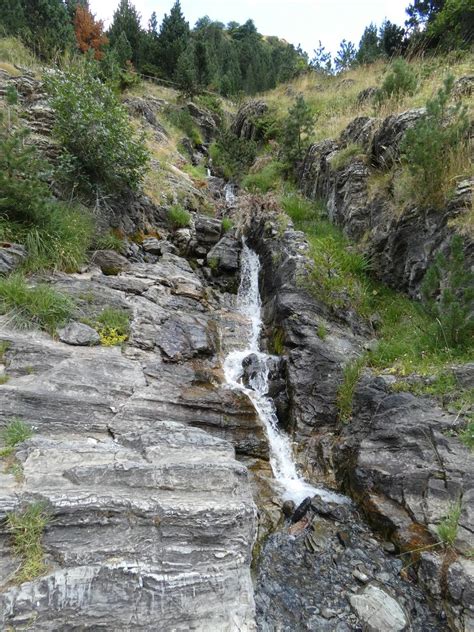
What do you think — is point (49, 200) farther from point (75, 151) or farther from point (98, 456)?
point (98, 456)

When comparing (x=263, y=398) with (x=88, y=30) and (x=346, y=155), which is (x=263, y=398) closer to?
(x=346, y=155)

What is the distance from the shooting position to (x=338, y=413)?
20.5 ft

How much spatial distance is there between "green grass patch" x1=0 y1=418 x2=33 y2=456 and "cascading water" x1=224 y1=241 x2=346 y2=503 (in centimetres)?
350

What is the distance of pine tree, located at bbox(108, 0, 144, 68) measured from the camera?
27156 mm

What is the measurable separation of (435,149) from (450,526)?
6374mm

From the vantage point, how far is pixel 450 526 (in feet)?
13.1

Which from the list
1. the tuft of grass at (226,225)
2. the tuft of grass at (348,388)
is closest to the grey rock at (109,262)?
the tuft of grass at (226,225)

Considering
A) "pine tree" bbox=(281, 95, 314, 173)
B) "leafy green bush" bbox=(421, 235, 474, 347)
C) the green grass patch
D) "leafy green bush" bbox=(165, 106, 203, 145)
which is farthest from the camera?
"leafy green bush" bbox=(165, 106, 203, 145)

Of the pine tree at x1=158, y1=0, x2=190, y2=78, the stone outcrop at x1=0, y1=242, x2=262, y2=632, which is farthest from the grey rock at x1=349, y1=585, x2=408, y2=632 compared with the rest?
the pine tree at x1=158, y1=0, x2=190, y2=78

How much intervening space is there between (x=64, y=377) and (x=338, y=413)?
14.3 feet

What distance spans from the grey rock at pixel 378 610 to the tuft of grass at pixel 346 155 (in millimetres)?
9963

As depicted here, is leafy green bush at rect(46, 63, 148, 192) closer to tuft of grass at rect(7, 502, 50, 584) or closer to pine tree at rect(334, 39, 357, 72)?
tuft of grass at rect(7, 502, 50, 584)

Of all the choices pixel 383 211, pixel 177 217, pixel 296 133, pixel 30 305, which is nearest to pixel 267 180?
pixel 296 133

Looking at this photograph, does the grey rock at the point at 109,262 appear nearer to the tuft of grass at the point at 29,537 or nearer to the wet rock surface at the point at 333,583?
the tuft of grass at the point at 29,537
